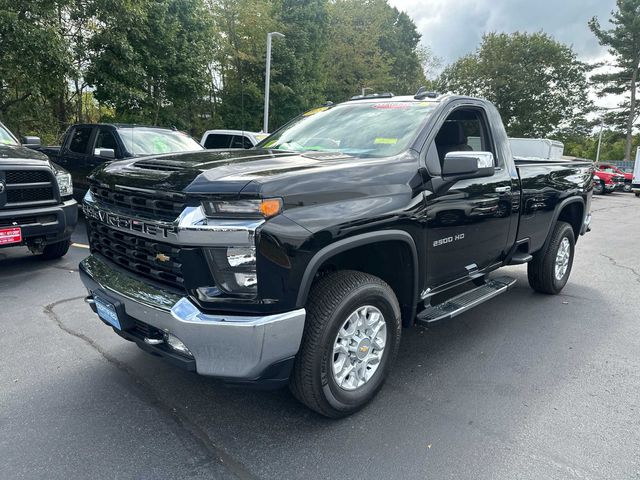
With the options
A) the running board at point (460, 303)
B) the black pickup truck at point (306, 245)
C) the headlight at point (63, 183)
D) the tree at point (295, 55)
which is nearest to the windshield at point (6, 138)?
the headlight at point (63, 183)

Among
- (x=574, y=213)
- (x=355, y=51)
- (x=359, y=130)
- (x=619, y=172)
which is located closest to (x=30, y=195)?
(x=359, y=130)

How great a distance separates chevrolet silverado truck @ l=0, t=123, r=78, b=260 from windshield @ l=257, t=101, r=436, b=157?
9.65 ft

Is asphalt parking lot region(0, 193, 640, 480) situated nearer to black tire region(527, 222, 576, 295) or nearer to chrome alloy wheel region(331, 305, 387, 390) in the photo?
chrome alloy wheel region(331, 305, 387, 390)

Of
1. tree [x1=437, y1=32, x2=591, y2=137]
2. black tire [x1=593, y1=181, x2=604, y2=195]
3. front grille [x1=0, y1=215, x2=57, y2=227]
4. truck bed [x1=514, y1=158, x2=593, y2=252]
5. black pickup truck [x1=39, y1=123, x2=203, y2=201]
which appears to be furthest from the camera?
tree [x1=437, y1=32, x2=591, y2=137]

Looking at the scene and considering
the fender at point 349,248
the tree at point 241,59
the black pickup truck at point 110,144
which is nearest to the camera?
the fender at point 349,248

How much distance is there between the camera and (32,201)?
5500mm

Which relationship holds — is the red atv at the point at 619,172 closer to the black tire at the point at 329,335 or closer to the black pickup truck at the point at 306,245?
the black pickup truck at the point at 306,245

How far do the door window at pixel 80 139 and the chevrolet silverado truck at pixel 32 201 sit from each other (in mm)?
2985

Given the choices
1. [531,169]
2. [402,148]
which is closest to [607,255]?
[531,169]

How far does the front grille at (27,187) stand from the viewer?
17.2 feet

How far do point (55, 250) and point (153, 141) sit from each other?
299 cm

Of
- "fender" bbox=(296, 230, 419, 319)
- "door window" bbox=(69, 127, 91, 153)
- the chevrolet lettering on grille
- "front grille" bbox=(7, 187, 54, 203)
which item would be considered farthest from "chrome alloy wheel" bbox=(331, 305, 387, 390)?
"door window" bbox=(69, 127, 91, 153)

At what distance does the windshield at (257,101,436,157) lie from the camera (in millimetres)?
3505

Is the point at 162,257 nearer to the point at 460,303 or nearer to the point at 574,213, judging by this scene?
the point at 460,303
